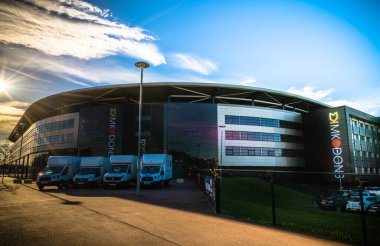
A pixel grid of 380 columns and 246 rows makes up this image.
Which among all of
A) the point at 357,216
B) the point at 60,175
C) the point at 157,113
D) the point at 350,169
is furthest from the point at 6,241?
the point at 350,169

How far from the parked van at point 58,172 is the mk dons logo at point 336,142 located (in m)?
46.5

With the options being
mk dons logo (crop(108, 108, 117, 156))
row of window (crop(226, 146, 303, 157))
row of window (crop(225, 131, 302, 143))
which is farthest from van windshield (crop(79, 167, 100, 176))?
row of window (crop(225, 131, 302, 143))

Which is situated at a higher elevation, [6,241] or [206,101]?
[206,101]

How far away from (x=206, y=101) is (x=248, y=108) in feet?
31.4

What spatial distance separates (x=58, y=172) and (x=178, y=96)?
31237 millimetres

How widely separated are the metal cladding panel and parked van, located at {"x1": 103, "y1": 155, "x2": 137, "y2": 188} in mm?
25865

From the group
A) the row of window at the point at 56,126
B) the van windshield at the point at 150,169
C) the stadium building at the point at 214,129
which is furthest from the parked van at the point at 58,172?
the row of window at the point at 56,126

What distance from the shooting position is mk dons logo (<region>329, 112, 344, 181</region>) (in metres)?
49.4

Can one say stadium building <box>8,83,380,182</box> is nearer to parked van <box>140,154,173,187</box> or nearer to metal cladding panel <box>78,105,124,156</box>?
metal cladding panel <box>78,105,124,156</box>

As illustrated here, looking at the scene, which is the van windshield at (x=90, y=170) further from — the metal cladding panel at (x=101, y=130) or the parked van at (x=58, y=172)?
the metal cladding panel at (x=101, y=130)

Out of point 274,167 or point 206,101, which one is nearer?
point 274,167

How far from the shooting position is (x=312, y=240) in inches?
239

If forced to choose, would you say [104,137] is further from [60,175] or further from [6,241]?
[6,241]

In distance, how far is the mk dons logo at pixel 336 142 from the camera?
4944 centimetres
